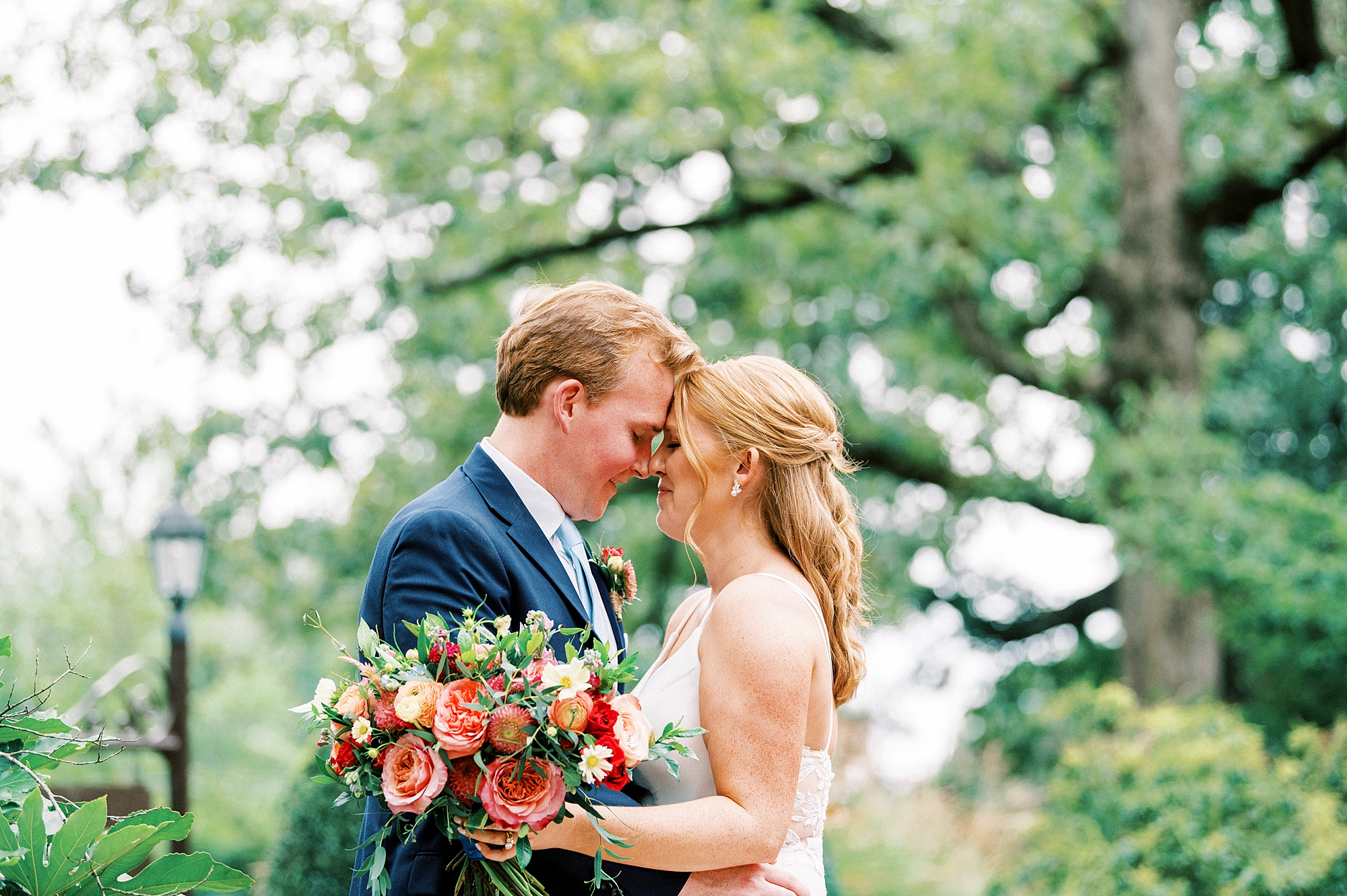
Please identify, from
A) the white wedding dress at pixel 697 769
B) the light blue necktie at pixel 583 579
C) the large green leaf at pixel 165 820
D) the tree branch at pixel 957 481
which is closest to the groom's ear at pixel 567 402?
the light blue necktie at pixel 583 579

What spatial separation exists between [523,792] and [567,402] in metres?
1.19

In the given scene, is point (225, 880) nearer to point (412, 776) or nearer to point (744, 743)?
point (412, 776)

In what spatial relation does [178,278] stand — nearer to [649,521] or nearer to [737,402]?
[649,521]

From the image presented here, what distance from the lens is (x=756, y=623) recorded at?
2902 millimetres

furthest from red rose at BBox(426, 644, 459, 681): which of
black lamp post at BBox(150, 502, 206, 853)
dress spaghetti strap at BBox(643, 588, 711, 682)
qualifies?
black lamp post at BBox(150, 502, 206, 853)

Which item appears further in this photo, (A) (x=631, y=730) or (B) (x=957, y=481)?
(B) (x=957, y=481)

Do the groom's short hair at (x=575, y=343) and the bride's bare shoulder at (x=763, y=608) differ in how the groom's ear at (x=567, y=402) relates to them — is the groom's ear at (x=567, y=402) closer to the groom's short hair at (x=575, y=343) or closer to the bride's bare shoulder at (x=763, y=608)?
the groom's short hair at (x=575, y=343)

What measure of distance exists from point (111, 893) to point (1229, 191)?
1253cm

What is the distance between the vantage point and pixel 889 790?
12977 millimetres

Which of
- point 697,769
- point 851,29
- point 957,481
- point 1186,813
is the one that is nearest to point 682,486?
point 697,769

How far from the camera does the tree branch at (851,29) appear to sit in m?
12.9

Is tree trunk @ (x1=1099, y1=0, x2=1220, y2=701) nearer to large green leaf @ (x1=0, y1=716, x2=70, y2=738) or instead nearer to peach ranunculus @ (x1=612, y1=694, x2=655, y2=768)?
peach ranunculus @ (x1=612, y1=694, x2=655, y2=768)

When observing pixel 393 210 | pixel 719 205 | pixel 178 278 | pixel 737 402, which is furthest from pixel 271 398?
pixel 737 402

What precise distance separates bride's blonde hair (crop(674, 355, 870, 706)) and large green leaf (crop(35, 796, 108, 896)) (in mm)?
1632
